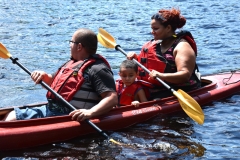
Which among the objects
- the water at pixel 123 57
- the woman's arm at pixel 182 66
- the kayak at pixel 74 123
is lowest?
the water at pixel 123 57

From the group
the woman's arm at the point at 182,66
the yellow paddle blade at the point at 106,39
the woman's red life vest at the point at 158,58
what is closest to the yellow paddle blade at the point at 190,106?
the woman's arm at the point at 182,66

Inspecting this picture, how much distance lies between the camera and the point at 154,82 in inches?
243

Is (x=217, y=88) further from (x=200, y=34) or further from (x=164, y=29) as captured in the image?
(x=200, y=34)

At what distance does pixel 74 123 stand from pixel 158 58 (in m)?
1.57

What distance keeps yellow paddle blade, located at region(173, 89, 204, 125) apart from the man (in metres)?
0.96

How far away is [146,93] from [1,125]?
2.02 m

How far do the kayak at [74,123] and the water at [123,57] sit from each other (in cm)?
8

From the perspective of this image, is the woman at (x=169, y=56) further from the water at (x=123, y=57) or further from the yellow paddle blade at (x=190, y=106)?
the water at (x=123, y=57)

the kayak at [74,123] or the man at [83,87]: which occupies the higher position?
the man at [83,87]

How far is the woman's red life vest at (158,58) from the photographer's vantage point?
20.0 ft

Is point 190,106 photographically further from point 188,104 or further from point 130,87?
point 130,87

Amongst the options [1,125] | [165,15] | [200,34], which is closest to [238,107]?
[165,15]

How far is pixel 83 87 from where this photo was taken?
5.12 metres

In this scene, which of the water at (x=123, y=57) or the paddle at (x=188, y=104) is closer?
the water at (x=123, y=57)
